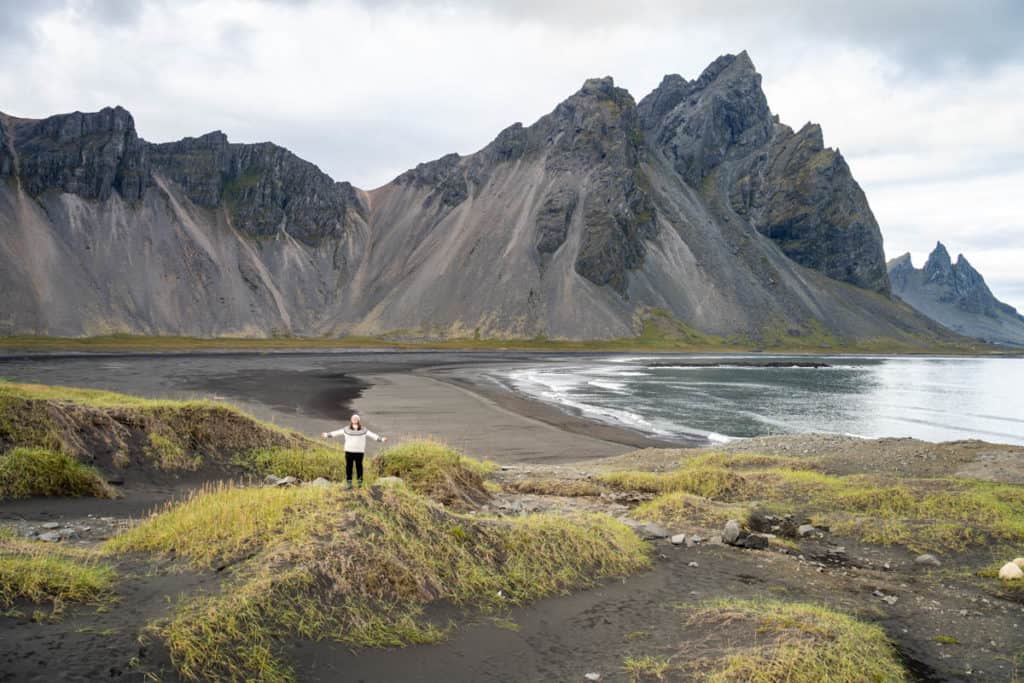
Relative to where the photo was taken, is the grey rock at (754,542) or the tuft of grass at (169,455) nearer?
the grey rock at (754,542)

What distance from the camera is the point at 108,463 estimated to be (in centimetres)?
1642

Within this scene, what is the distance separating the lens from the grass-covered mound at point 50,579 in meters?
7.68

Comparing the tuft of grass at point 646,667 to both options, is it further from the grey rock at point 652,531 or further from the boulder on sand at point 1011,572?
the boulder on sand at point 1011,572

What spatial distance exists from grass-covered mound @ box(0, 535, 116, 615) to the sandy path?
21.0 meters

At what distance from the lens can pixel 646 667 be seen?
27.1ft

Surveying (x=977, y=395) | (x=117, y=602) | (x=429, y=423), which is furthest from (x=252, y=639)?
(x=977, y=395)

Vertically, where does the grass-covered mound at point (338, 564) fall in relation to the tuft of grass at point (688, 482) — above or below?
above

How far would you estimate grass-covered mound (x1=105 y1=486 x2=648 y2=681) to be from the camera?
747 centimetres

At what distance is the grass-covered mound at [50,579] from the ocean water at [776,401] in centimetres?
3554

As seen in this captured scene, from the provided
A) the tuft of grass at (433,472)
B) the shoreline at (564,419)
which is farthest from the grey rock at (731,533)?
the shoreline at (564,419)

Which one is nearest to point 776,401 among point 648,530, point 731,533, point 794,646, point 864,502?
point 864,502

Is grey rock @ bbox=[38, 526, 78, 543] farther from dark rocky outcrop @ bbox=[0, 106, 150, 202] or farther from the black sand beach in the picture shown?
dark rocky outcrop @ bbox=[0, 106, 150, 202]

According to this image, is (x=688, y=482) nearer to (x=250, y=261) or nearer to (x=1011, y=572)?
(x=1011, y=572)

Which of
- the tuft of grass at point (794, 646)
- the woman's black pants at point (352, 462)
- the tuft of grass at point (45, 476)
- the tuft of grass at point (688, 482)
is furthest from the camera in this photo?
the tuft of grass at point (688, 482)
